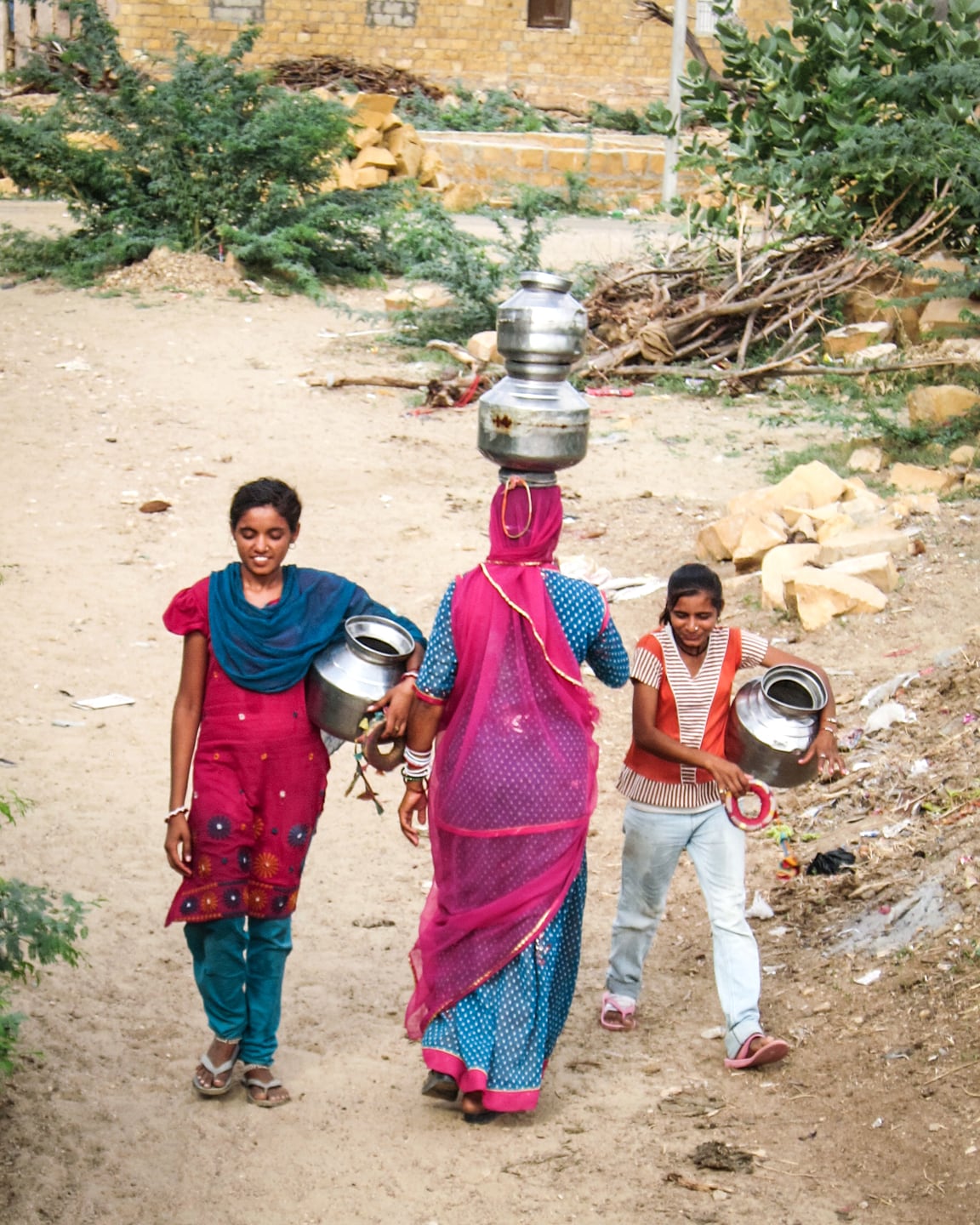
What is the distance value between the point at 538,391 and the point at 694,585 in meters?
0.60

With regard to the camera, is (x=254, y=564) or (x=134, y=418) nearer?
(x=254, y=564)

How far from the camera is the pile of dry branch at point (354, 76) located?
1039 inches

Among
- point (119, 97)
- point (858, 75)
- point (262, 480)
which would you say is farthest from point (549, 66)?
point (262, 480)

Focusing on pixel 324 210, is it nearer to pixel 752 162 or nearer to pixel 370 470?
pixel 752 162

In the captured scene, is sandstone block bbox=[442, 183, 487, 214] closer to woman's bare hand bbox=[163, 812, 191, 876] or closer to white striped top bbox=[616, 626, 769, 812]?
white striped top bbox=[616, 626, 769, 812]

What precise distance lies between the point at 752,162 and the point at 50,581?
7.86 meters

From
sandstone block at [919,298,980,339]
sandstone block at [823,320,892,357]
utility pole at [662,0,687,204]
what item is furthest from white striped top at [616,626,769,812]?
utility pole at [662,0,687,204]

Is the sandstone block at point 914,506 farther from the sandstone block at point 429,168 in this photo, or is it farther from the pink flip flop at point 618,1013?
the sandstone block at point 429,168

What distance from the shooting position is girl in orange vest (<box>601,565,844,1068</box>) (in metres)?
3.62

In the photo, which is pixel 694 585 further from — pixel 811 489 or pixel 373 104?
pixel 373 104

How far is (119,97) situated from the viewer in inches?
585

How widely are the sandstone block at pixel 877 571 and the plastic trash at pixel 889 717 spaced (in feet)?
4.45

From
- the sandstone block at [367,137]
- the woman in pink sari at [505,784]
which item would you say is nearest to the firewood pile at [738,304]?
the woman in pink sari at [505,784]

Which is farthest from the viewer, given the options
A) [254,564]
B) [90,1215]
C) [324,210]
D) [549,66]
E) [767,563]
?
[549,66]
